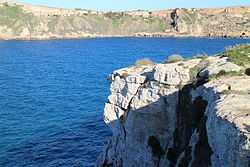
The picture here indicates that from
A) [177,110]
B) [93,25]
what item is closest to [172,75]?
[177,110]

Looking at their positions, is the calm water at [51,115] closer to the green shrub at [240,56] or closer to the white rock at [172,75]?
the white rock at [172,75]

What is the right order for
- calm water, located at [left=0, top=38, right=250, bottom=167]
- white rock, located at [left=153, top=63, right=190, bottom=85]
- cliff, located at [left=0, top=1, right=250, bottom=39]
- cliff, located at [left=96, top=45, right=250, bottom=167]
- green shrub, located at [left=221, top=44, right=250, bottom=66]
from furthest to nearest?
cliff, located at [left=0, top=1, right=250, bottom=39]
calm water, located at [left=0, top=38, right=250, bottom=167]
white rock, located at [left=153, top=63, right=190, bottom=85]
green shrub, located at [left=221, top=44, right=250, bottom=66]
cliff, located at [left=96, top=45, right=250, bottom=167]

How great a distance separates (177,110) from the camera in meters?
21.4

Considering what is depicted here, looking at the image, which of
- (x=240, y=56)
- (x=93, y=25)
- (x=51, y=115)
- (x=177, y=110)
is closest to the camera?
(x=177, y=110)

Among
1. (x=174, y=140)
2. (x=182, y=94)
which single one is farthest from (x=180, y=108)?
(x=174, y=140)

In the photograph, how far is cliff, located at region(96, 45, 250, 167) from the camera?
45.7 feet

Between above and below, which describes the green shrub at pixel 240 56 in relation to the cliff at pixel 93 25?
below

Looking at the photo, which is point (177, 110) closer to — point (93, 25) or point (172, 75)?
point (172, 75)

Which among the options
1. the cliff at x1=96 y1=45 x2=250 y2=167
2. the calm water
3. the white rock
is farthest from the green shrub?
the calm water

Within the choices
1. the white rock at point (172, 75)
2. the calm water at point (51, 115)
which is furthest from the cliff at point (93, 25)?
the white rock at point (172, 75)

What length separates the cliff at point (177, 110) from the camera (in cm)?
1392

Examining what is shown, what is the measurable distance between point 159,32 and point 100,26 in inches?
1710

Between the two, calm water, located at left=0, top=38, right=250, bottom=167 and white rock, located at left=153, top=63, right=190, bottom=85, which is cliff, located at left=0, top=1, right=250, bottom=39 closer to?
calm water, located at left=0, top=38, right=250, bottom=167

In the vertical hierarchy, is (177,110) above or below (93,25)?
below
